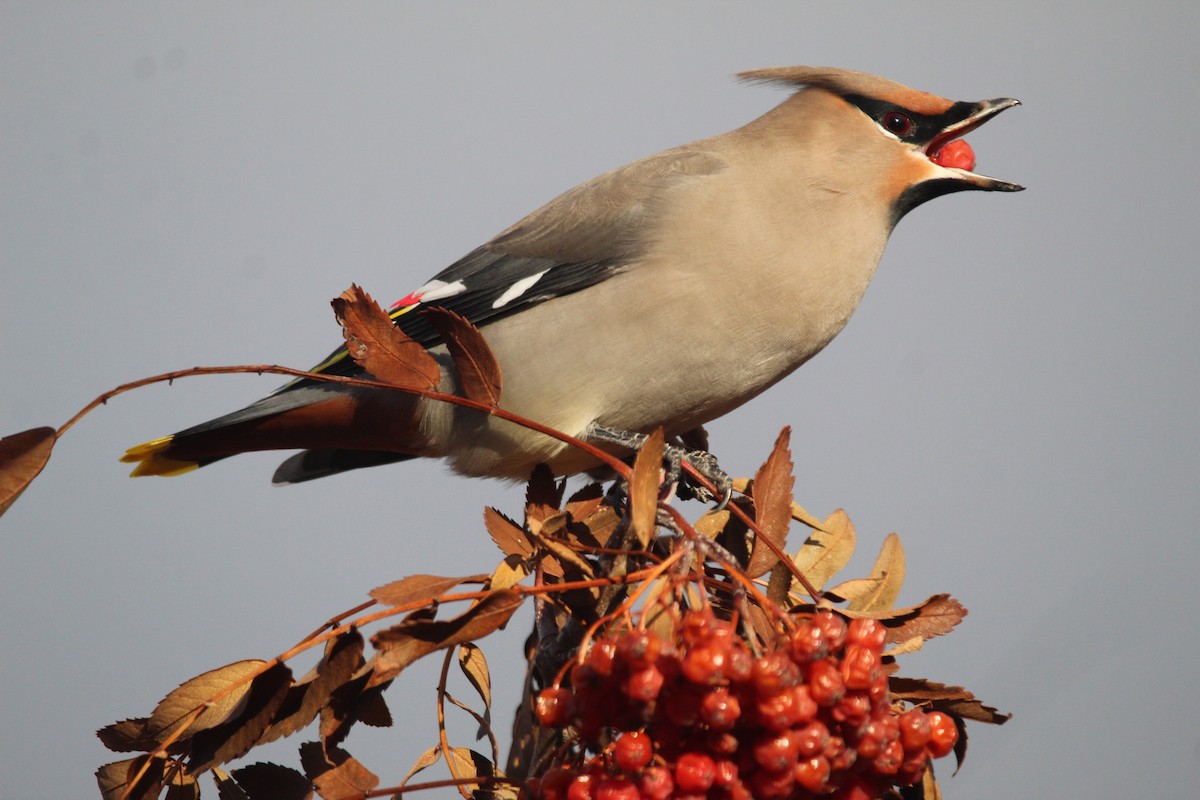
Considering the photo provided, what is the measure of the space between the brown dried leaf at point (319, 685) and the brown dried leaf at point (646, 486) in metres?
0.41

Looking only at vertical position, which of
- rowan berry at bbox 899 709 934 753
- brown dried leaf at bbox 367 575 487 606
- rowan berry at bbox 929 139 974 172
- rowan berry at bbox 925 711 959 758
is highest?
rowan berry at bbox 929 139 974 172

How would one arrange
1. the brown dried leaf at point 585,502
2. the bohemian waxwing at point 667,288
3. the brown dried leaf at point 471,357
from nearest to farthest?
the brown dried leaf at point 471,357 → the brown dried leaf at point 585,502 → the bohemian waxwing at point 667,288

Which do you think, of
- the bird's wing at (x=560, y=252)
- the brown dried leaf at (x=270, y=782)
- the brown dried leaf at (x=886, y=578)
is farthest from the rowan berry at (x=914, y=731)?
the bird's wing at (x=560, y=252)

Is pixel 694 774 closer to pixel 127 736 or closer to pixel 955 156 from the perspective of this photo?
pixel 127 736

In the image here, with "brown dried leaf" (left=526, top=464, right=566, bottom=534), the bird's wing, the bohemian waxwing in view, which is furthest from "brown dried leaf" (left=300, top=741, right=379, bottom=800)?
the bird's wing

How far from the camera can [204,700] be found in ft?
5.83

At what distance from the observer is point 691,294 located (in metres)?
2.92

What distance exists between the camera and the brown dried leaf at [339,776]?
5.88 feet

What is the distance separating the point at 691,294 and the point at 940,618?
3.96 feet

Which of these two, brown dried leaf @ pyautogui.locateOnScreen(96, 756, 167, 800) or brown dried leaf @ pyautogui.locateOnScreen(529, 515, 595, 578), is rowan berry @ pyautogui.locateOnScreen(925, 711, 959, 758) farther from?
brown dried leaf @ pyautogui.locateOnScreen(96, 756, 167, 800)

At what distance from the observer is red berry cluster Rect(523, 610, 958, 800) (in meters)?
1.46

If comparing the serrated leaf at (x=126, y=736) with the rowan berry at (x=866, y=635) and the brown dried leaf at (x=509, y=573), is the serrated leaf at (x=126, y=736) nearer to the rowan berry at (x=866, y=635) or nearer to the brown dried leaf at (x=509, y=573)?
the brown dried leaf at (x=509, y=573)

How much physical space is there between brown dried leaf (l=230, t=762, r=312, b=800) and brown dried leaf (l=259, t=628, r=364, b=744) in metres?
0.15

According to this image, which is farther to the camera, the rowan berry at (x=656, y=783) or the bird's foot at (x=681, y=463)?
the bird's foot at (x=681, y=463)
